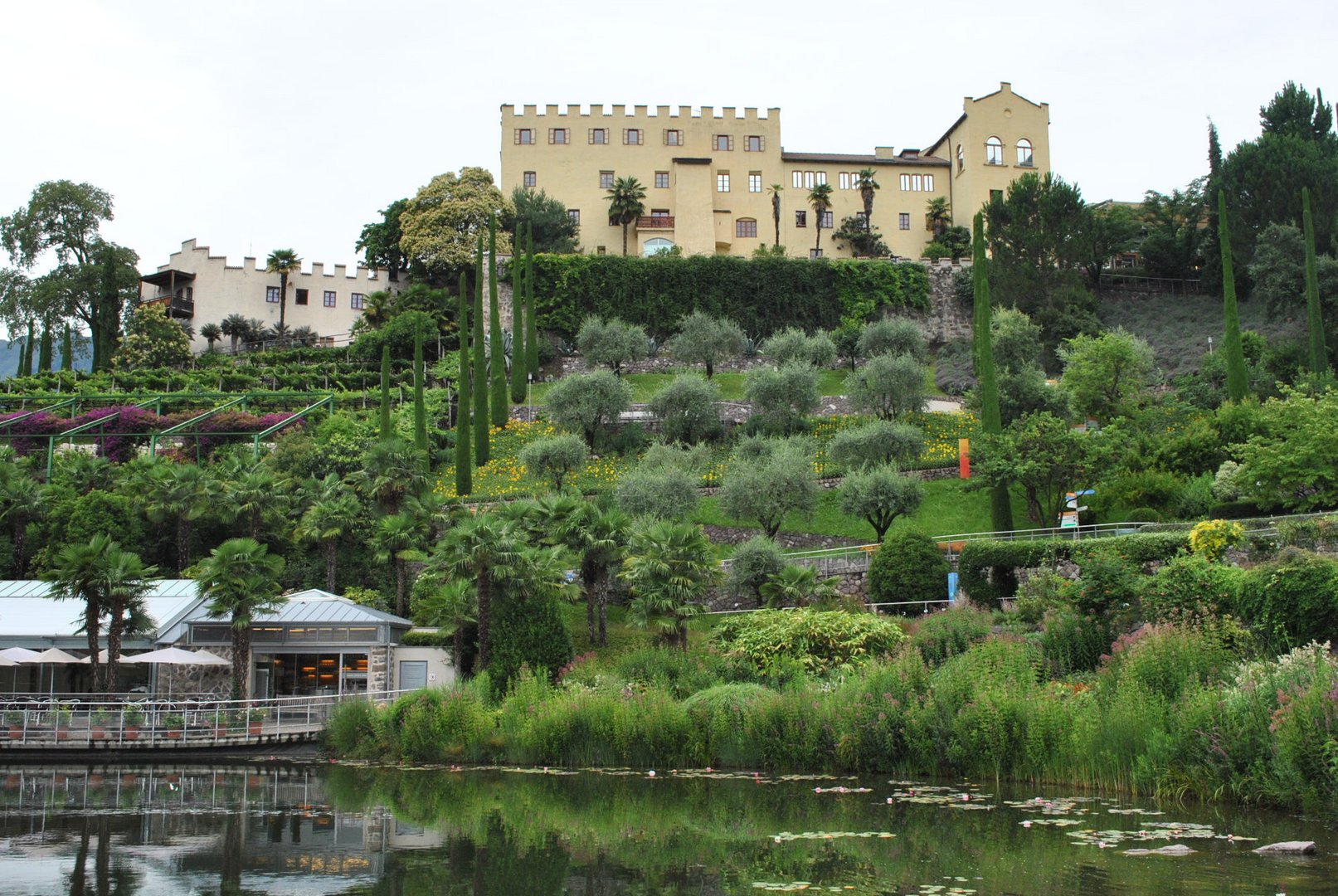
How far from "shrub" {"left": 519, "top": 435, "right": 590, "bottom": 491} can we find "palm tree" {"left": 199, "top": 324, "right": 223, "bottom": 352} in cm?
3488

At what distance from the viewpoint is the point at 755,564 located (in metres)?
32.0

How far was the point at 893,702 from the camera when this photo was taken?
59.5ft

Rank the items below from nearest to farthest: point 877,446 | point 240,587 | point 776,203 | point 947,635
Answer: point 947,635, point 240,587, point 877,446, point 776,203

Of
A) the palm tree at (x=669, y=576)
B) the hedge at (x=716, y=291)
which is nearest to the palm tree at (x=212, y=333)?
the hedge at (x=716, y=291)

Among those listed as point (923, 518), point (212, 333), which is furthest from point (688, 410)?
point (212, 333)

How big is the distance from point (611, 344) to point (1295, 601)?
1647 inches

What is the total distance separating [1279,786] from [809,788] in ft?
19.6

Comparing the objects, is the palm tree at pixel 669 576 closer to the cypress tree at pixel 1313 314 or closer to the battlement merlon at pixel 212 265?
the cypress tree at pixel 1313 314

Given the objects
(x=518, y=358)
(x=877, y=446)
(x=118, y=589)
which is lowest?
(x=118, y=589)

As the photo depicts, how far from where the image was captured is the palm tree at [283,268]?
72688 mm

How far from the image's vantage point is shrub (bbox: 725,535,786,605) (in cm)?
3194

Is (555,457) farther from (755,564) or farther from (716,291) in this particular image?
(716,291)

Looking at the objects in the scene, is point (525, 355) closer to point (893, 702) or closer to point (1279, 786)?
point (893, 702)

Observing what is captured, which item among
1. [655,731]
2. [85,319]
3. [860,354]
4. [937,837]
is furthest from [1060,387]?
[85,319]
